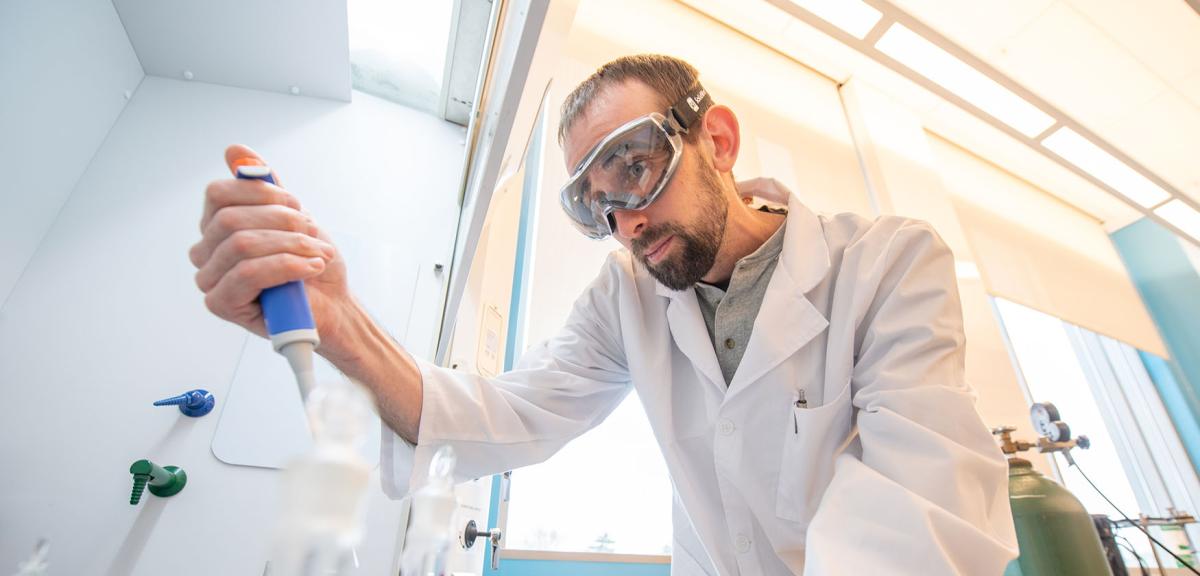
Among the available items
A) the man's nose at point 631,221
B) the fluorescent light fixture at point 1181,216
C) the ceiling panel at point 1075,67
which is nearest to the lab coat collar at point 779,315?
→ the man's nose at point 631,221

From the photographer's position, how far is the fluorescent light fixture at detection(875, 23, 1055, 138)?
2.26 metres

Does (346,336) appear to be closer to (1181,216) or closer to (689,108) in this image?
(689,108)

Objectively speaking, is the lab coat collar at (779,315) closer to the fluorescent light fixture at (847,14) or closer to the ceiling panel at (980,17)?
the fluorescent light fixture at (847,14)

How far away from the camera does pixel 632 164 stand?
0.83 metres

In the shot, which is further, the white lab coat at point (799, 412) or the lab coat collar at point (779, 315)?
the lab coat collar at point (779, 315)

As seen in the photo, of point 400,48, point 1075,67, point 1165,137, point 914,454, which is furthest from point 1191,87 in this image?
point 400,48

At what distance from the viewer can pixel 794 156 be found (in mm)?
2426

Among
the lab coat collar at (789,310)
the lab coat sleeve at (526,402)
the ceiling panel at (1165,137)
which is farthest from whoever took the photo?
the ceiling panel at (1165,137)

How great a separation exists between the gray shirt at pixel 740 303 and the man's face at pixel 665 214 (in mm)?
65

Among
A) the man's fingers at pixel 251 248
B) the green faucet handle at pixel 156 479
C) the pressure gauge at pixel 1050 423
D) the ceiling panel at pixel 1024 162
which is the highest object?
the ceiling panel at pixel 1024 162

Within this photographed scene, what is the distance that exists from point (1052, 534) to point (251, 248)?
171 cm

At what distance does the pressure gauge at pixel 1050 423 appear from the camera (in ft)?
5.06

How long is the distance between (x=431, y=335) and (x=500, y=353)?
0.24 meters

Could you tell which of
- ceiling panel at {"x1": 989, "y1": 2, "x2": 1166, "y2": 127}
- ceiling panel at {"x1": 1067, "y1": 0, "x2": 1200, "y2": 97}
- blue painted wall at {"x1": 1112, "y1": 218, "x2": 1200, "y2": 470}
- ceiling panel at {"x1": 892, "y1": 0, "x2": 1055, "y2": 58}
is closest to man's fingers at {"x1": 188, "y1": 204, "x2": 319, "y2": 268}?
ceiling panel at {"x1": 892, "y1": 0, "x2": 1055, "y2": 58}
